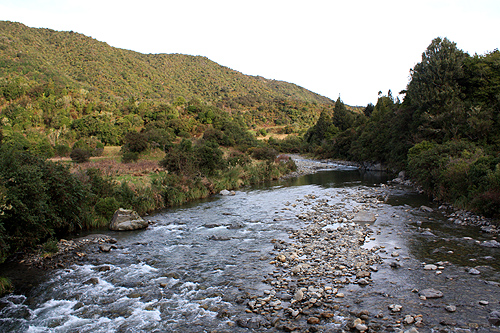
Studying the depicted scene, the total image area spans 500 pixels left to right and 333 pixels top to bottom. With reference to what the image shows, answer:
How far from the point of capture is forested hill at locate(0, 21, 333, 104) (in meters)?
74.2

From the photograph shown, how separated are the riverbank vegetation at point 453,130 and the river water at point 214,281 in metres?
3.38

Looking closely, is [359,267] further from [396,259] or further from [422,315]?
[422,315]

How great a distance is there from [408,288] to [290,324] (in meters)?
3.90

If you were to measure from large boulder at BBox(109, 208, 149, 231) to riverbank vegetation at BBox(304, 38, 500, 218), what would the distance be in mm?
17789

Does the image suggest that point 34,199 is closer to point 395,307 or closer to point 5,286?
point 5,286

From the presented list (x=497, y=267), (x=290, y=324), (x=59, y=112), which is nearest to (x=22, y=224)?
(x=290, y=324)

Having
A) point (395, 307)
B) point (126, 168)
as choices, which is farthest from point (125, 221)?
point (395, 307)

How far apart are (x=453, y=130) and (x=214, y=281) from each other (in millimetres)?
28837

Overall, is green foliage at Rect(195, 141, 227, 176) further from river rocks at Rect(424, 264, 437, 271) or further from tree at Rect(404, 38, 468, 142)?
river rocks at Rect(424, 264, 437, 271)

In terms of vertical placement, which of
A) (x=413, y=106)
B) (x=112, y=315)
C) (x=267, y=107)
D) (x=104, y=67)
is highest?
(x=104, y=67)

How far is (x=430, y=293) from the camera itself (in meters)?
8.55

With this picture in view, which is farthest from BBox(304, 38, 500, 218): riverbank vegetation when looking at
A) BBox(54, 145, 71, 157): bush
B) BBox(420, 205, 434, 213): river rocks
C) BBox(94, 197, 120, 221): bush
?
BBox(54, 145, 71, 157): bush

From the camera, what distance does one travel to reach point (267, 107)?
12369cm

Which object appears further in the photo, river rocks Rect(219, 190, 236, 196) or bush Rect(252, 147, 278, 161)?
bush Rect(252, 147, 278, 161)
